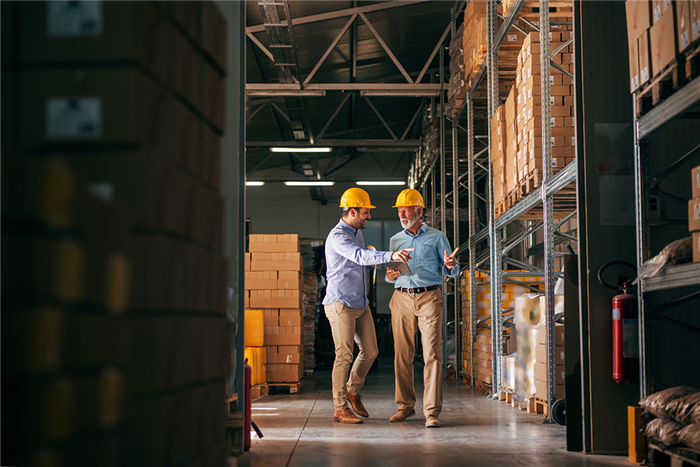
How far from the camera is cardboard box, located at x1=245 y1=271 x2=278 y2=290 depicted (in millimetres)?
10328

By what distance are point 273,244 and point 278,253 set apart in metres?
0.16

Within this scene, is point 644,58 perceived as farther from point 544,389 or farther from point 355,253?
point 544,389

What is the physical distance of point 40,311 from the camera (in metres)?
1.34

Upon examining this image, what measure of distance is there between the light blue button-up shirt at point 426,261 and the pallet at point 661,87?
97.8 inches

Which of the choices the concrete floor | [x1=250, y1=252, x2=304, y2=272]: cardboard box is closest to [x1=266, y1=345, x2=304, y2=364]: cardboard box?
[x1=250, y1=252, x2=304, y2=272]: cardboard box

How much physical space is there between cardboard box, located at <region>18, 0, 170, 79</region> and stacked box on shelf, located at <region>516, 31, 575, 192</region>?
18.5 ft

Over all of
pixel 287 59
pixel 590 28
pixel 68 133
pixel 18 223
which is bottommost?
pixel 18 223

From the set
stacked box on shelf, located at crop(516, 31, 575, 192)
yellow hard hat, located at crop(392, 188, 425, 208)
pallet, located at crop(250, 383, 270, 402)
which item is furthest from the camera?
pallet, located at crop(250, 383, 270, 402)

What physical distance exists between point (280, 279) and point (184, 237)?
27.9 ft

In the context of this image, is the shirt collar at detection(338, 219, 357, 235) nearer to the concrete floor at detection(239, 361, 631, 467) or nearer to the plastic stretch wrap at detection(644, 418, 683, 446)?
the concrete floor at detection(239, 361, 631, 467)

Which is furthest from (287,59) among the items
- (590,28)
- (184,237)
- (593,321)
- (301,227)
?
(301,227)

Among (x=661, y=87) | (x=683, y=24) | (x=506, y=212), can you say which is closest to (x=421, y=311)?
(x=506, y=212)

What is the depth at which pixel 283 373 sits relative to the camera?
10.1 meters

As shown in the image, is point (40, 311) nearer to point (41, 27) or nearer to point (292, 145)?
point (41, 27)
